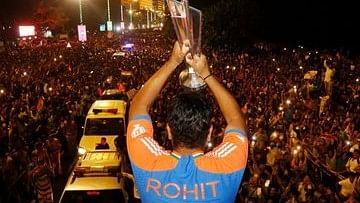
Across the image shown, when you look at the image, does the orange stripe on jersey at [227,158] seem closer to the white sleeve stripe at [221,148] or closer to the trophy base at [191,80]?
the white sleeve stripe at [221,148]

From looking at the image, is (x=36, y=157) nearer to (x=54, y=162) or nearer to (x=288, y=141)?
(x=54, y=162)

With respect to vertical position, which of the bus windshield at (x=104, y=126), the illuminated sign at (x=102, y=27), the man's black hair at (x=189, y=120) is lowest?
the bus windshield at (x=104, y=126)

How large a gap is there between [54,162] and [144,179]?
11.6 m

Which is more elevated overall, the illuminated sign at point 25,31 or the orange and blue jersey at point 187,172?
the illuminated sign at point 25,31

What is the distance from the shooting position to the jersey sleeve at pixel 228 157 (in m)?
2.24

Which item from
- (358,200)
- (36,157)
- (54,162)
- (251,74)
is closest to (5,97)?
(54,162)

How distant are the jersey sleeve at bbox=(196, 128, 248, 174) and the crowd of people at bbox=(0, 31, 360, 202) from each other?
1477mm

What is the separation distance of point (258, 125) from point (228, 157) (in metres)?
11.9

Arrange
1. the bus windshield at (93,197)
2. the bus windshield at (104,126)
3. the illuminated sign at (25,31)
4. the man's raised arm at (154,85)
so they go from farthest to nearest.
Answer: the illuminated sign at (25,31) < the bus windshield at (104,126) < the bus windshield at (93,197) < the man's raised arm at (154,85)

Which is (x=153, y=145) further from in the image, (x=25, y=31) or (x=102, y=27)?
(x=102, y=27)

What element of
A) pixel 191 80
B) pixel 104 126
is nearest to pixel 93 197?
pixel 104 126

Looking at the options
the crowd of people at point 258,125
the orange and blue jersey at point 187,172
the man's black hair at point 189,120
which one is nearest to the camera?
the orange and blue jersey at point 187,172

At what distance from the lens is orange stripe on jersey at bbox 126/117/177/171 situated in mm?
2258

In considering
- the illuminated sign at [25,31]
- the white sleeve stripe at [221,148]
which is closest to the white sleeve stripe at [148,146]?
the white sleeve stripe at [221,148]
